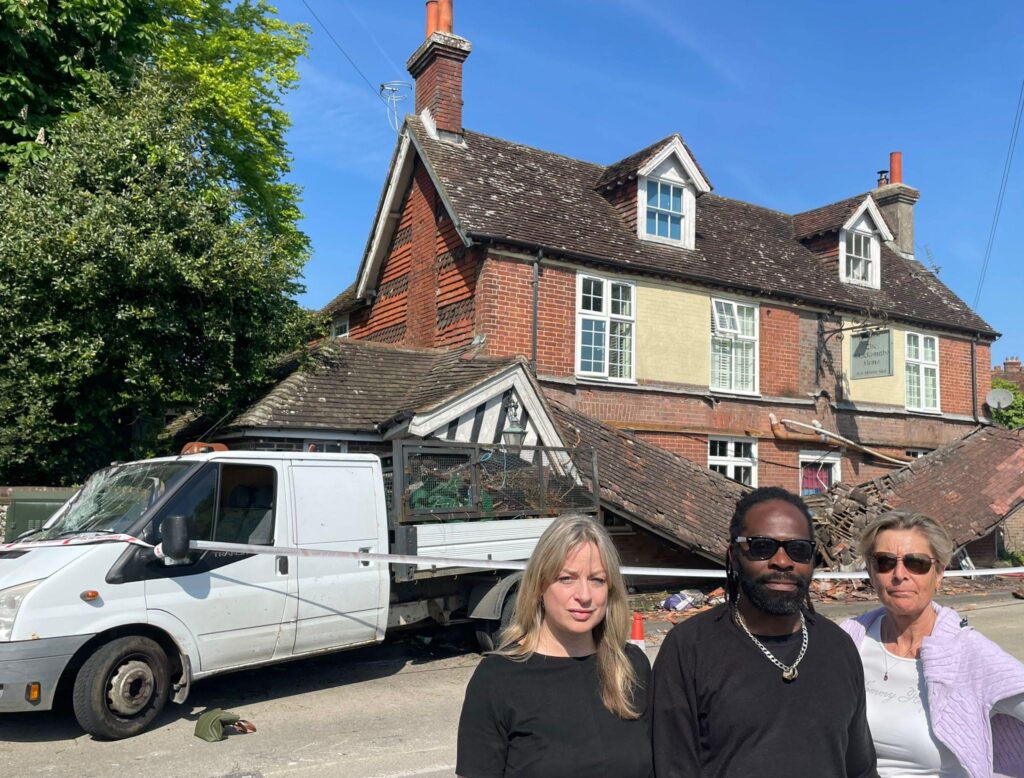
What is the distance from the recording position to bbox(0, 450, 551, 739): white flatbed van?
20.6 feet

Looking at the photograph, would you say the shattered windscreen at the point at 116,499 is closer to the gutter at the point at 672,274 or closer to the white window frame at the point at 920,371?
the gutter at the point at 672,274

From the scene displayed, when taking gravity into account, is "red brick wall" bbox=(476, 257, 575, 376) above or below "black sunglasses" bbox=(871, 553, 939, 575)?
above

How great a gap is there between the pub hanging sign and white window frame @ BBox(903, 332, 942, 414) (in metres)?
2.35

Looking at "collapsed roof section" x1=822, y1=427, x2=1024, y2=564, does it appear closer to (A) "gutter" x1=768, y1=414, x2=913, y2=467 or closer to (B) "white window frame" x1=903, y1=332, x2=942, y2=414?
(A) "gutter" x1=768, y1=414, x2=913, y2=467

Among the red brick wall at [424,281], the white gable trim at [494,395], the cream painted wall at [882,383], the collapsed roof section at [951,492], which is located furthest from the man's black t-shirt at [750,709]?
the cream painted wall at [882,383]

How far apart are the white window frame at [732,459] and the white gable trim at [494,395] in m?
6.26

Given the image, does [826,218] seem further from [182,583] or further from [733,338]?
[182,583]

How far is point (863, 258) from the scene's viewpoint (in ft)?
72.6

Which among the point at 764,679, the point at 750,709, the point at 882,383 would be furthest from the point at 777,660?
the point at 882,383

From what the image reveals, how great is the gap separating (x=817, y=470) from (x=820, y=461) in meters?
0.23

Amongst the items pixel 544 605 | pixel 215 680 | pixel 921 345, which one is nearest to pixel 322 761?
pixel 215 680

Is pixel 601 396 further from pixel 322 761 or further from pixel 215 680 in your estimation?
pixel 322 761

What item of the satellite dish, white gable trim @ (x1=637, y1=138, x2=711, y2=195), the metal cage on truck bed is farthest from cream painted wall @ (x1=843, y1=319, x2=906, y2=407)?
the metal cage on truck bed

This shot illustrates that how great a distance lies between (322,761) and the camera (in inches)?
237
